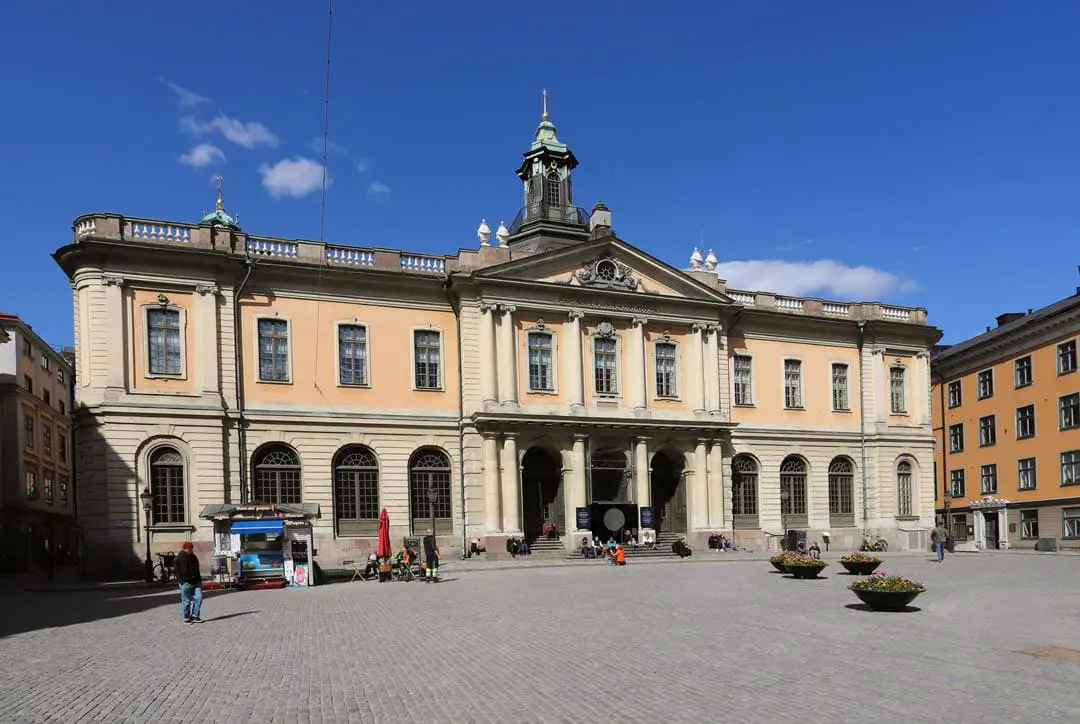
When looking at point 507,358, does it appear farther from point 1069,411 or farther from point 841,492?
point 1069,411

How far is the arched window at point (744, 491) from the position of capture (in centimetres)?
4544

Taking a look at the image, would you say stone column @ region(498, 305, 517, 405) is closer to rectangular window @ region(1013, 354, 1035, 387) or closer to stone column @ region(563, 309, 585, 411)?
stone column @ region(563, 309, 585, 411)

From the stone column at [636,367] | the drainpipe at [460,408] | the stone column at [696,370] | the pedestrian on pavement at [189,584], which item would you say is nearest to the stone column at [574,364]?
the stone column at [636,367]

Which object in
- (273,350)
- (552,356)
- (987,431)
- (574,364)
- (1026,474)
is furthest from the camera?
(987,431)

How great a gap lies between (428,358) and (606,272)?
890cm

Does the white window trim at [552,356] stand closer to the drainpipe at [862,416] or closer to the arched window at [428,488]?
the arched window at [428,488]

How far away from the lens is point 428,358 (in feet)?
131

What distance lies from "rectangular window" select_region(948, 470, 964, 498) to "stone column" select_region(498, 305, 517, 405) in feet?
113

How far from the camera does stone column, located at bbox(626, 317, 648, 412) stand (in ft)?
138

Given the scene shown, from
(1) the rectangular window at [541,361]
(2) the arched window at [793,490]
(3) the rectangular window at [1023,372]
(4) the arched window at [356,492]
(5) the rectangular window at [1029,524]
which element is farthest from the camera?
(3) the rectangular window at [1023,372]

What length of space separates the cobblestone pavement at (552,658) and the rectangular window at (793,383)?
23.7 meters

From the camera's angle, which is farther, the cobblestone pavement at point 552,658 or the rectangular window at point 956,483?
the rectangular window at point 956,483

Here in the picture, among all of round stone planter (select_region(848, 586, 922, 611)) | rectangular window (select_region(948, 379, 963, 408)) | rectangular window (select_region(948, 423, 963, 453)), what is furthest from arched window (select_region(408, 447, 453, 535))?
rectangular window (select_region(948, 379, 963, 408))

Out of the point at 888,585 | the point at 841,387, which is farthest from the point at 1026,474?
the point at 888,585
